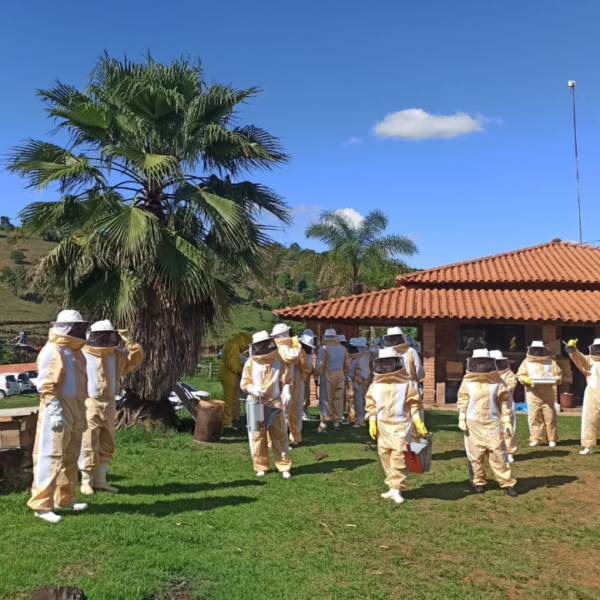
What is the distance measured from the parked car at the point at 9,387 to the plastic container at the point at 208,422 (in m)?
21.4

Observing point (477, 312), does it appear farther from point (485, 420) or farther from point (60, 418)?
point (60, 418)

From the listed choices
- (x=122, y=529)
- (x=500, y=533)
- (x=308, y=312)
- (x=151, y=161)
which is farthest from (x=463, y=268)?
(x=122, y=529)

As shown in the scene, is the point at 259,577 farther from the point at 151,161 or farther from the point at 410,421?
the point at 151,161

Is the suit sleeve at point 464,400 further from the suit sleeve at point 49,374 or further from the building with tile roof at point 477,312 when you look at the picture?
the building with tile roof at point 477,312

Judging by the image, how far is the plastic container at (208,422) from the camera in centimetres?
1030

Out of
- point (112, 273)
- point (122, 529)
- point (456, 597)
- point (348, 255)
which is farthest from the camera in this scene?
point (348, 255)

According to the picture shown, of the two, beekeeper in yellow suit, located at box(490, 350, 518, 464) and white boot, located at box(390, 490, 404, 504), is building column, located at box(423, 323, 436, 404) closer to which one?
beekeeper in yellow suit, located at box(490, 350, 518, 464)

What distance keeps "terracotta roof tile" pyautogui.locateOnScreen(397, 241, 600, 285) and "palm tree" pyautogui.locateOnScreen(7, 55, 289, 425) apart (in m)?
9.58

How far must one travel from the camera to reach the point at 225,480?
25.2 feet

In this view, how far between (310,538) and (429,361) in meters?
12.2

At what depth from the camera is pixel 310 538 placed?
5.49m

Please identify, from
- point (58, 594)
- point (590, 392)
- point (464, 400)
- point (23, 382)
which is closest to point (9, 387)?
point (23, 382)

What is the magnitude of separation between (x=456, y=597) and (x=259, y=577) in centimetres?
150

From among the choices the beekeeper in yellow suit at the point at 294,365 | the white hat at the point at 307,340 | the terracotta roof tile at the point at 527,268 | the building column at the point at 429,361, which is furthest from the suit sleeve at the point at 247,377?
the terracotta roof tile at the point at 527,268
